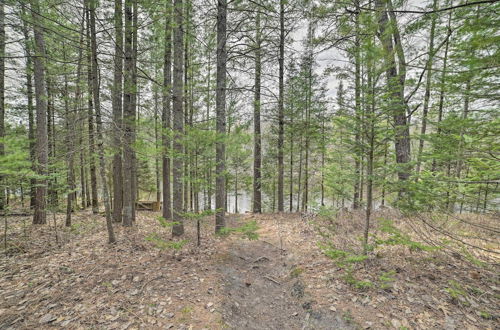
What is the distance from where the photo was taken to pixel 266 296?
3.74 metres

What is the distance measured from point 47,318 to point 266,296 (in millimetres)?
3522

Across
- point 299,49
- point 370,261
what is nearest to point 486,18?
point 370,261

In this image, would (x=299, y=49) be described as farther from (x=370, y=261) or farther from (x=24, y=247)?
(x=24, y=247)

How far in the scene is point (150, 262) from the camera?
4.52m

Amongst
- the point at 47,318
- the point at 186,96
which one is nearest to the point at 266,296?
the point at 47,318

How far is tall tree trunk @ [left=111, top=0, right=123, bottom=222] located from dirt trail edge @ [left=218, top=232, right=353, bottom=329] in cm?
421

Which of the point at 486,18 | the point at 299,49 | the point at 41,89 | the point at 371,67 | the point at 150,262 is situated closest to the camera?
the point at 486,18

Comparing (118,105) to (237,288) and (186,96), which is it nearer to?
(186,96)

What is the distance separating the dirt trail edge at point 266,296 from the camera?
3.05 m

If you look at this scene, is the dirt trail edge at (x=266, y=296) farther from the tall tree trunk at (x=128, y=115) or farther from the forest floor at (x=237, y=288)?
the tall tree trunk at (x=128, y=115)

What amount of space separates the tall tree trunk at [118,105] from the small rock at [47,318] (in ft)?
10.8

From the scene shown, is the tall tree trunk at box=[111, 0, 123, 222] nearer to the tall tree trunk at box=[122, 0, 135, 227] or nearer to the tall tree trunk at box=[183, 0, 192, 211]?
the tall tree trunk at box=[122, 0, 135, 227]

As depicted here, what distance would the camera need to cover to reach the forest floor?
2863mm

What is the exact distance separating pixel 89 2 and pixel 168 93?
2492 mm
